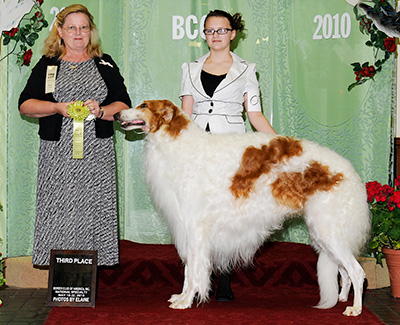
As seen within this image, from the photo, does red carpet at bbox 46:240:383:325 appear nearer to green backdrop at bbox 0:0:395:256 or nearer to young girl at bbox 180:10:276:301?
young girl at bbox 180:10:276:301

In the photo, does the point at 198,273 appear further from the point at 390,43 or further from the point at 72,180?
the point at 390,43

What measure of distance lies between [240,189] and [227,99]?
2.31 feet

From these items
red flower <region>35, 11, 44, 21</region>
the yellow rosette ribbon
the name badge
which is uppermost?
red flower <region>35, 11, 44, 21</region>

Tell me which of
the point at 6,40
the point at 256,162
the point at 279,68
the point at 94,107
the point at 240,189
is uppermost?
the point at 6,40

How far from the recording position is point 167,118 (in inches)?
153

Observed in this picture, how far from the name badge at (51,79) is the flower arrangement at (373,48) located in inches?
111

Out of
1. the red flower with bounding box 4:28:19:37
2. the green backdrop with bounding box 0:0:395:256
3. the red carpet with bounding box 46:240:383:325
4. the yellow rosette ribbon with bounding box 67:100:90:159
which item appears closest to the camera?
the red carpet with bounding box 46:240:383:325

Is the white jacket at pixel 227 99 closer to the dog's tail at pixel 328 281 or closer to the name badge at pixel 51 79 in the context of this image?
the name badge at pixel 51 79

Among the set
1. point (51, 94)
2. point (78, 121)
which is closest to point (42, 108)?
point (51, 94)

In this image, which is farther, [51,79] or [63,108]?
[51,79]

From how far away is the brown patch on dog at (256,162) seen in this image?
383cm

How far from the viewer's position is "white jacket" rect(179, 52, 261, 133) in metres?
4.09

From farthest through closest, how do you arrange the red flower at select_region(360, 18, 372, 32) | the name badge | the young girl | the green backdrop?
the green backdrop
the red flower at select_region(360, 18, 372, 32)
the young girl
the name badge

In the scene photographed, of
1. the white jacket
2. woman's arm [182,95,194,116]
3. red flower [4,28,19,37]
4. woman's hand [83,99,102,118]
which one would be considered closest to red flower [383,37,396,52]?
the white jacket
